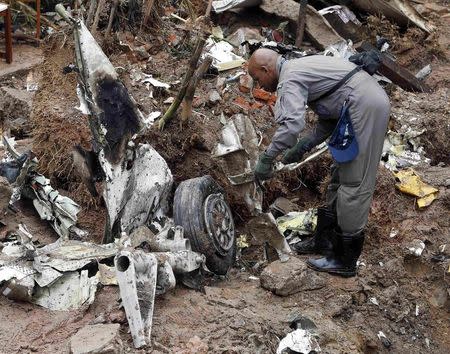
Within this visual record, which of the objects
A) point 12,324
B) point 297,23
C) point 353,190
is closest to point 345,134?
point 353,190

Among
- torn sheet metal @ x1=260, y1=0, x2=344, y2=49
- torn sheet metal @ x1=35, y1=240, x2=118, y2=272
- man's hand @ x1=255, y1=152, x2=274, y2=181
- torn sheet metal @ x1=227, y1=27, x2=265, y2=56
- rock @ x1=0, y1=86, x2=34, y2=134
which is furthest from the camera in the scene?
torn sheet metal @ x1=260, y1=0, x2=344, y2=49

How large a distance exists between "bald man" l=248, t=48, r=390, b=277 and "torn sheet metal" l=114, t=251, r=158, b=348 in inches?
50.5

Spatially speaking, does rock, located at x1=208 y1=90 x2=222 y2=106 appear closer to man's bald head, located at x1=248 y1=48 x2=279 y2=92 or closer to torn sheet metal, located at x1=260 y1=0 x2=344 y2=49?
man's bald head, located at x1=248 y1=48 x2=279 y2=92

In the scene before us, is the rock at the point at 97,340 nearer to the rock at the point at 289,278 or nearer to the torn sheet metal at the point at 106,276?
the torn sheet metal at the point at 106,276

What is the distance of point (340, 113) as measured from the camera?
15.5 ft

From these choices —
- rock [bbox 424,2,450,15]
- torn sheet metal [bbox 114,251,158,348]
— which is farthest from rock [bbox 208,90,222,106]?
rock [bbox 424,2,450,15]

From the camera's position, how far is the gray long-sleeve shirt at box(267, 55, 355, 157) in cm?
441

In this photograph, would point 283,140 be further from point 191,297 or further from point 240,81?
point 240,81

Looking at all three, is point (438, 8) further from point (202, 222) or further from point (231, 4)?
point (202, 222)

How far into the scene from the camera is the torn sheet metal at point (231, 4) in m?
9.28

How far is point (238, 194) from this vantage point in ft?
18.6

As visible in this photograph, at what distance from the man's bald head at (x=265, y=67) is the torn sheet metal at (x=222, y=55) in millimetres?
2921

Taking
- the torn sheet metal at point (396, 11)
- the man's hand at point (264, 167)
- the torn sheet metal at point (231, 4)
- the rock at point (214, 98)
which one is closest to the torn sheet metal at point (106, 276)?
the man's hand at point (264, 167)

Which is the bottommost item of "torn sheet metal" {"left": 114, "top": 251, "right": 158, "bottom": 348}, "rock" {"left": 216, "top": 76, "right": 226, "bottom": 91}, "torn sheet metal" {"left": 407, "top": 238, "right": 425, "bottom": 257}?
"torn sheet metal" {"left": 407, "top": 238, "right": 425, "bottom": 257}
